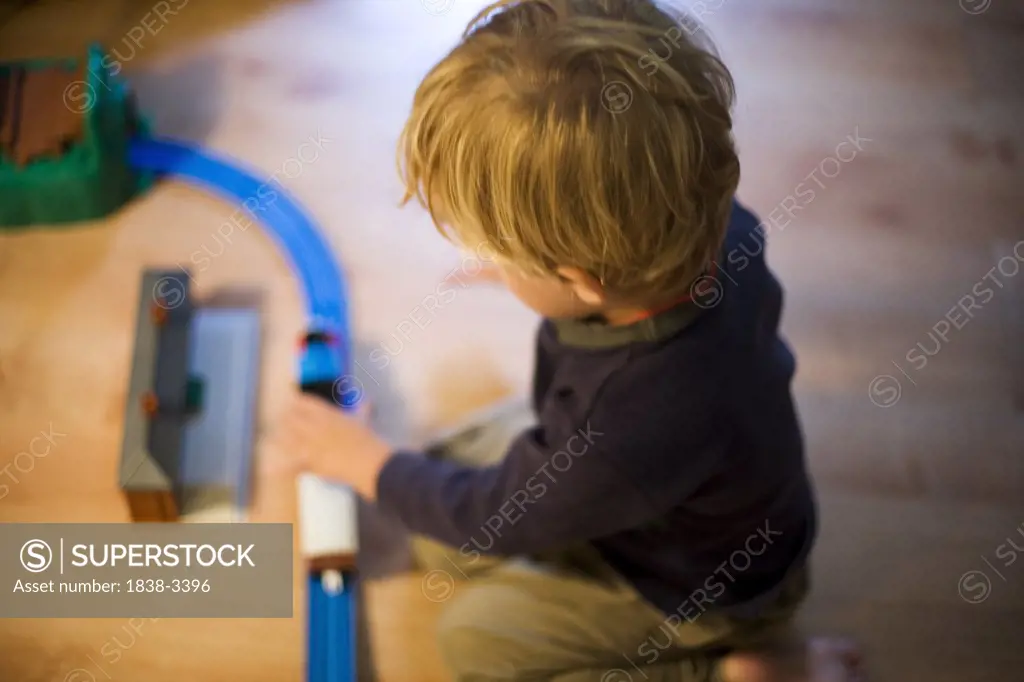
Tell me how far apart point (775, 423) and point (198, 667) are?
23.9 inches

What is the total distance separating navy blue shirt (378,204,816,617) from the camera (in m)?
0.60

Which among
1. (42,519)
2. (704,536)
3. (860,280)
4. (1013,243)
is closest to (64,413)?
(42,519)

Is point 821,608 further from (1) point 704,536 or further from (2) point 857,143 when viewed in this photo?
(2) point 857,143

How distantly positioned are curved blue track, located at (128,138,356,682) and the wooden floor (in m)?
0.03

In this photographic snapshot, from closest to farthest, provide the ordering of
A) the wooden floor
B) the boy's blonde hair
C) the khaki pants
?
1. the boy's blonde hair
2. the khaki pants
3. the wooden floor

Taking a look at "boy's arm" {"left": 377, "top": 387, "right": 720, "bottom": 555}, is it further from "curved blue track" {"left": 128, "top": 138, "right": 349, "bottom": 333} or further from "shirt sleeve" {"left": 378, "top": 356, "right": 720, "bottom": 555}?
"curved blue track" {"left": 128, "top": 138, "right": 349, "bottom": 333}

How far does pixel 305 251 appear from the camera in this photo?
1.10 metres

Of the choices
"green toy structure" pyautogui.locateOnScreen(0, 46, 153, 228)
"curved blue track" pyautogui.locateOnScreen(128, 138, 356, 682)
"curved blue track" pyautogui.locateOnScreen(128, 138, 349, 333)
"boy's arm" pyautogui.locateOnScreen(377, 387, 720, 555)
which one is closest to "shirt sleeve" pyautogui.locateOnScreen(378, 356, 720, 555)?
"boy's arm" pyautogui.locateOnScreen(377, 387, 720, 555)

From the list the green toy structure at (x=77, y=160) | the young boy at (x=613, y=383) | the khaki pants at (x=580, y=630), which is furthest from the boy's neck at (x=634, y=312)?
the green toy structure at (x=77, y=160)

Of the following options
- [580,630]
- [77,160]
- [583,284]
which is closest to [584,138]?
[583,284]

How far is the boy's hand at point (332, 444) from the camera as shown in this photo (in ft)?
2.71

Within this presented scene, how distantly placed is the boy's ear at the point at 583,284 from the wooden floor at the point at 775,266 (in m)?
0.45

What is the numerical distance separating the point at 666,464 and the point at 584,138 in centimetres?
23

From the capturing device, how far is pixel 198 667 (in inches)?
34.8
